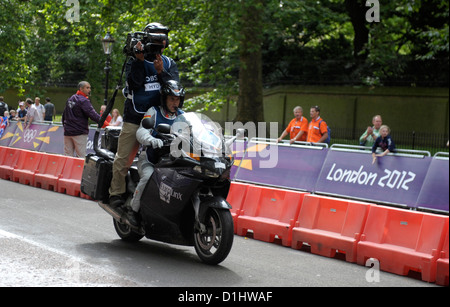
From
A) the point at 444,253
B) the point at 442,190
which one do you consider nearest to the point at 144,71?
the point at 444,253

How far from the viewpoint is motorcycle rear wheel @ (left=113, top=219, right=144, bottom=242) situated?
8.42 metres

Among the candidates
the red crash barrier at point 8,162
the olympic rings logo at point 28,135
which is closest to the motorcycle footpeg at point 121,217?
the red crash barrier at point 8,162

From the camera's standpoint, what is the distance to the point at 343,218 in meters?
8.52

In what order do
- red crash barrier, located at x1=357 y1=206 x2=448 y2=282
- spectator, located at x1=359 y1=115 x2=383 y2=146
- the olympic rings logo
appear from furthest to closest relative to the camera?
1. the olympic rings logo
2. spectator, located at x1=359 y1=115 x2=383 y2=146
3. red crash barrier, located at x1=357 y1=206 x2=448 y2=282

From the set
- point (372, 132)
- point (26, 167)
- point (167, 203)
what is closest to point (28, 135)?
point (26, 167)

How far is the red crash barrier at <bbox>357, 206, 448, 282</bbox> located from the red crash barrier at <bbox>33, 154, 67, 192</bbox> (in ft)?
26.5

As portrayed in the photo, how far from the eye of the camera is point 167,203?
7.45 m

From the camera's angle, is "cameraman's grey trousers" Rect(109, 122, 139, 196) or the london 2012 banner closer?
→ "cameraman's grey trousers" Rect(109, 122, 139, 196)

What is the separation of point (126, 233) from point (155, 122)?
5.20ft

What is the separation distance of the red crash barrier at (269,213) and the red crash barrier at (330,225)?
14cm

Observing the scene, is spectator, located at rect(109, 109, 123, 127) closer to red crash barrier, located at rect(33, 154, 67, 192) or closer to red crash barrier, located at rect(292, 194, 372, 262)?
red crash barrier, located at rect(33, 154, 67, 192)

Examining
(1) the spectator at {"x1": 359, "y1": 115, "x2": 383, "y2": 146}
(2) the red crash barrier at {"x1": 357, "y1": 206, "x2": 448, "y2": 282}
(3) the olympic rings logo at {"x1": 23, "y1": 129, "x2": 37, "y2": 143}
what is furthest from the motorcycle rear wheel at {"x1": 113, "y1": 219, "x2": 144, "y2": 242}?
(3) the olympic rings logo at {"x1": 23, "y1": 129, "x2": 37, "y2": 143}
